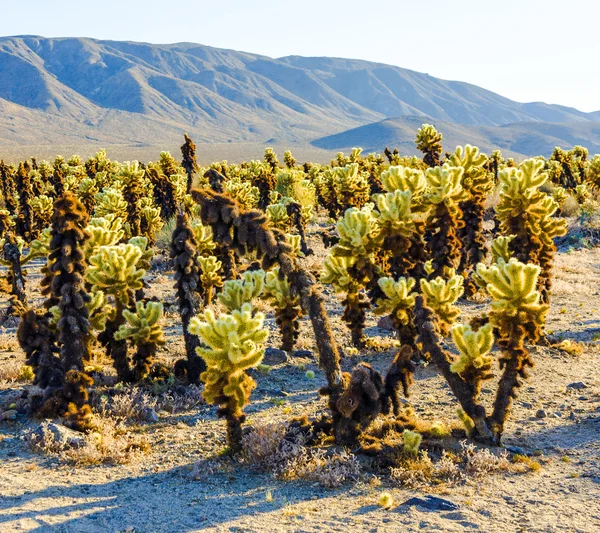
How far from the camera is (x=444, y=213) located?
9.74m

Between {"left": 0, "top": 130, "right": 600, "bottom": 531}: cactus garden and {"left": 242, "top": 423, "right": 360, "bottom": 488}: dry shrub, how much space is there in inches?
0.9

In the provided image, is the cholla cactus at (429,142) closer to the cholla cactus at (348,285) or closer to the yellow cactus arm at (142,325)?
the cholla cactus at (348,285)

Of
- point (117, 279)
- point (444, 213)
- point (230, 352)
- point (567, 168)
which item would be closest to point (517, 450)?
point (230, 352)

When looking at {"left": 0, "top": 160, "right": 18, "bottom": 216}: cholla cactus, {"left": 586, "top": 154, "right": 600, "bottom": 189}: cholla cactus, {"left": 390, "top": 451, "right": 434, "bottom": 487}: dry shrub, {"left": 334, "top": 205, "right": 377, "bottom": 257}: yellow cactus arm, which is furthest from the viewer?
{"left": 586, "top": 154, "right": 600, "bottom": 189}: cholla cactus

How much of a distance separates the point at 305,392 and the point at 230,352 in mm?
2873

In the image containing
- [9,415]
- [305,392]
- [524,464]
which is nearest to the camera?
[524,464]

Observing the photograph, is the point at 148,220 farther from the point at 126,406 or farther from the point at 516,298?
the point at 516,298

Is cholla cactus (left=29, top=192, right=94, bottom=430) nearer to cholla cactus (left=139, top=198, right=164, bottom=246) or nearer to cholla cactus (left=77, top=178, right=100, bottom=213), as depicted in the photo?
cholla cactus (left=139, top=198, right=164, bottom=246)

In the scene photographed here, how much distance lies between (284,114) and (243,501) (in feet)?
654

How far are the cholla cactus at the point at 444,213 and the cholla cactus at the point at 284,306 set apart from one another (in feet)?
8.19

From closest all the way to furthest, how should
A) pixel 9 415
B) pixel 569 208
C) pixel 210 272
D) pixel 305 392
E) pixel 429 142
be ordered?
pixel 9 415 → pixel 305 392 → pixel 210 272 → pixel 429 142 → pixel 569 208

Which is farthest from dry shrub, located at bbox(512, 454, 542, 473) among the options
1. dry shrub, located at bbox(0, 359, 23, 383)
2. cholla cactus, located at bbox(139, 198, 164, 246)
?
cholla cactus, located at bbox(139, 198, 164, 246)

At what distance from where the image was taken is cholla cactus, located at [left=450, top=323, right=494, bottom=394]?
20.6 feet

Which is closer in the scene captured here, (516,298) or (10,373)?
(516,298)
